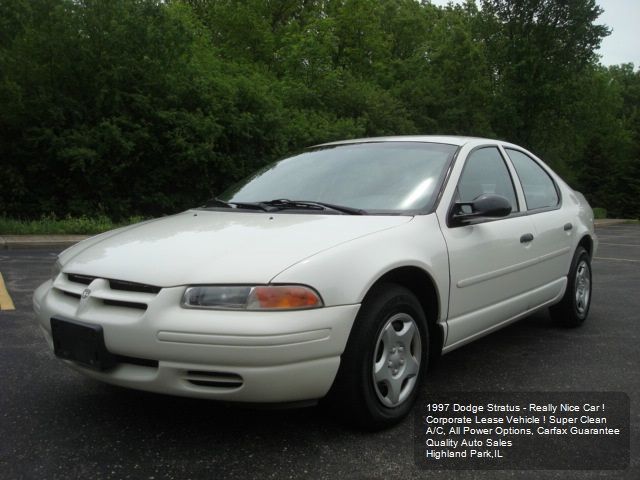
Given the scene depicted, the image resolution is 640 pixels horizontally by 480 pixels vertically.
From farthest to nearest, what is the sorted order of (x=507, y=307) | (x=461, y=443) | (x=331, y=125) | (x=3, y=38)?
(x=331, y=125), (x=3, y=38), (x=507, y=307), (x=461, y=443)

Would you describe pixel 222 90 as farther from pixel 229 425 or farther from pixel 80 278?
pixel 229 425

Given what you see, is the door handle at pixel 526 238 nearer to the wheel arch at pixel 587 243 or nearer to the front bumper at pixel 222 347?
the wheel arch at pixel 587 243

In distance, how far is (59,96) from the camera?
14969 mm

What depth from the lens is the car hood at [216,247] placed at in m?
2.63

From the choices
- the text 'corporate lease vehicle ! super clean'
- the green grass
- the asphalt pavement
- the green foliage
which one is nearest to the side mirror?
the text 'corporate lease vehicle ! super clean'

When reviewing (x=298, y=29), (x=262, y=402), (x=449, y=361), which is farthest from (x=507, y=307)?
(x=298, y=29)

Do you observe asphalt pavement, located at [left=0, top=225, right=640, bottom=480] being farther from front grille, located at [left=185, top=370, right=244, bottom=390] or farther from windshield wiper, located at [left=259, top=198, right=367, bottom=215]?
windshield wiper, located at [left=259, top=198, right=367, bottom=215]

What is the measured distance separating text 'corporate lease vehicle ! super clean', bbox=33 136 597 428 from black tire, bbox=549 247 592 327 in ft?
2.76

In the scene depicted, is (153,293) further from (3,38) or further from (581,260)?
(3,38)

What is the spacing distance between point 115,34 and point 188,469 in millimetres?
14856

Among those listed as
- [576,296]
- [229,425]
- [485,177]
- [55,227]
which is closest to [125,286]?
[229,425]

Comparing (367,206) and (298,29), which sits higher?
(298,29)

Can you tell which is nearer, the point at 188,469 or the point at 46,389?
the point at 188,469

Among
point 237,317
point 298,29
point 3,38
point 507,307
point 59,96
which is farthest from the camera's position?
point 298,29
